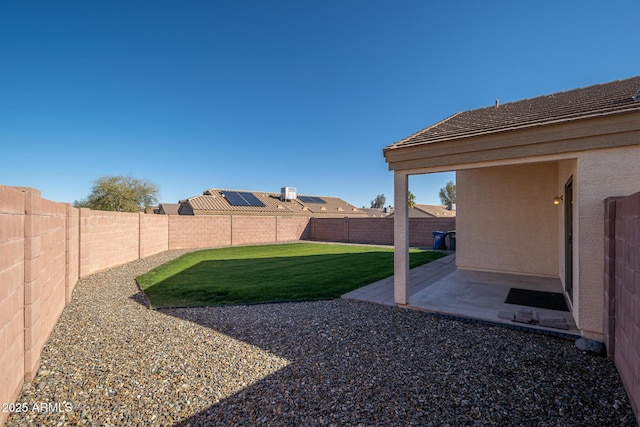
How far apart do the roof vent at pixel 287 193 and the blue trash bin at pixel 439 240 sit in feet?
64.9

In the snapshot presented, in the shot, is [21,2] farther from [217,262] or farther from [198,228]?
[198,228]

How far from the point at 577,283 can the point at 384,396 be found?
138 inches

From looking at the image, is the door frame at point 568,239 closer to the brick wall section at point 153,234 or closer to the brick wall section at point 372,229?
the brick wall section at point 372,229

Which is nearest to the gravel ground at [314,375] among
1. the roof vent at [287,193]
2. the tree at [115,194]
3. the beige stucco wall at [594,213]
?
the beige stucco wall at [594,213]

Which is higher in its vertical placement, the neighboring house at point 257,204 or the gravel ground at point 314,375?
the neighboring house at point 257,204

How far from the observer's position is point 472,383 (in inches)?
117

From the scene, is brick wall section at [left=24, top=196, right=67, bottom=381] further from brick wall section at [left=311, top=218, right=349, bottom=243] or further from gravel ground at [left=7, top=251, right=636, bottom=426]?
brick wall section at [left=311, top=218, right=349, bottom=243]

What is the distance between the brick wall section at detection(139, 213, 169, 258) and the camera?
13.2 metres

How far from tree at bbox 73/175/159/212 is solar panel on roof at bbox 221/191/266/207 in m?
10.2

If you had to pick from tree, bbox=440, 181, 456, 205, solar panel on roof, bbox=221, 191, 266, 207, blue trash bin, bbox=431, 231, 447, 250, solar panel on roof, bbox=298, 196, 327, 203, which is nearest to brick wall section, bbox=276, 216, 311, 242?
solar panel on roof, bbox=221, 191, 266, 207

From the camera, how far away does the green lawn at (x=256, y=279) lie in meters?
6.62

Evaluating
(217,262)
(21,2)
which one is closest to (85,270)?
(217,262)

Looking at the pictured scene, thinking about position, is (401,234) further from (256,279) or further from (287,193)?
(287,193)

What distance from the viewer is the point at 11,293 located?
264cm
